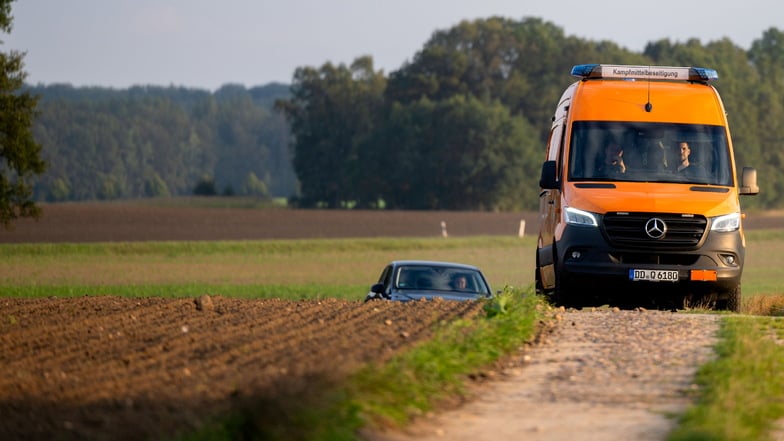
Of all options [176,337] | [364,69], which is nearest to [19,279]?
[176,337]

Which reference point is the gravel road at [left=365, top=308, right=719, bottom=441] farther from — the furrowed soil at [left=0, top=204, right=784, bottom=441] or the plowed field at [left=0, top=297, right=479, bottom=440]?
the plowed field at [left=0, top=297, right=479, bottom=440]

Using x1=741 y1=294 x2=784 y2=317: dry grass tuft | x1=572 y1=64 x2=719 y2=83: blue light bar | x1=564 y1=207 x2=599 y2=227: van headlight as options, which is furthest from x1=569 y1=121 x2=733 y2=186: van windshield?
x1=741 y1=294 x2=784 y2=317: dry grass tuft

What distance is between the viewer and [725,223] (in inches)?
668

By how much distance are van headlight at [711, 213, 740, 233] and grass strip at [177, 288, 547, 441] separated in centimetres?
481

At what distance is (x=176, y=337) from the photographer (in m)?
12.6

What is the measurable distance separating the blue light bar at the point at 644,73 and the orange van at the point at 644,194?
19 millimetres

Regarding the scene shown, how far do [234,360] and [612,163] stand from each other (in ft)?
25.8

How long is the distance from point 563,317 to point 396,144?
321ft

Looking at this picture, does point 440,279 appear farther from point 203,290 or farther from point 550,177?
point 203,290

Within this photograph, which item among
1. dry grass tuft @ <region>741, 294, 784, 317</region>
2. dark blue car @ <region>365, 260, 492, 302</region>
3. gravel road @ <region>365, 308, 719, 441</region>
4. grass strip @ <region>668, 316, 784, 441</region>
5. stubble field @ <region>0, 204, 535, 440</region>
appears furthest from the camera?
dry grass tuft @ <region>741, 294, 784, 317</region>

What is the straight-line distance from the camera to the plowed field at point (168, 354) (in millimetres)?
8508

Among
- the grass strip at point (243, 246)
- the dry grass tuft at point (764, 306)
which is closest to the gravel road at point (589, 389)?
the dry grass tuft at point (764, 306)

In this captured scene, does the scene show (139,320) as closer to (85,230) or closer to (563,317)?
(563,317)

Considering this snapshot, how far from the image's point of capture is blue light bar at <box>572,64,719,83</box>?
60.0 ft
